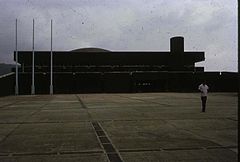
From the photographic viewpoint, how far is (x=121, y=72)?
6856 centimetres

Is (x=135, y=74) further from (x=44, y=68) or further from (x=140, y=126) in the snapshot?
(x=140, y=126)

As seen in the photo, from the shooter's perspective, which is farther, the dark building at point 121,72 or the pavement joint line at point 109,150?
the dark building at point 121,72

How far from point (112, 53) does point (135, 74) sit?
30.5ft

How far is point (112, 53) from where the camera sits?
2963 inches

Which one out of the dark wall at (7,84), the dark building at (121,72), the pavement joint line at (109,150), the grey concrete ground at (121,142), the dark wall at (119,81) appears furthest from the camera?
the dark building at (121,72)

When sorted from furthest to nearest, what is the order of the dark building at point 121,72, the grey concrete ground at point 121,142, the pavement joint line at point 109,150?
1. the dark building at point 121,72
2. the grey concrete ground at point 121,142
3. the pavement joint line at point 109,150

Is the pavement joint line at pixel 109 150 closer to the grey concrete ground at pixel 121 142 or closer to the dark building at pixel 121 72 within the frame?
the grey concrete ground at pixel 121 142

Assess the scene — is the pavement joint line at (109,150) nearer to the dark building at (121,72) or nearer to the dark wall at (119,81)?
the dark wall at (119,81)

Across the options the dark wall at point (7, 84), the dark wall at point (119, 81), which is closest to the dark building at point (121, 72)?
the dark wall at point (119, 81)

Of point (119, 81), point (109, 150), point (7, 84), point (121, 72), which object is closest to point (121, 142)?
point (109, 150)

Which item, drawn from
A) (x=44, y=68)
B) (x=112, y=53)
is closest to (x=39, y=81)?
(x=44, y=68)

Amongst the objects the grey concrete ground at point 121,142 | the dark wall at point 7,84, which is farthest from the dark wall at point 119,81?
the grey concrete ground at point 121,142

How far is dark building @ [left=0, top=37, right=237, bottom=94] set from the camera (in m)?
66.8

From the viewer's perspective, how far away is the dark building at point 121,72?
219ft
